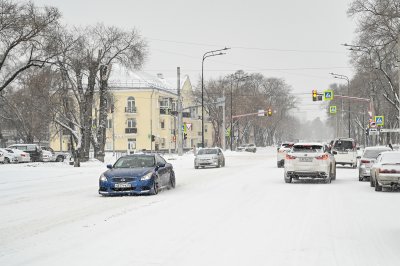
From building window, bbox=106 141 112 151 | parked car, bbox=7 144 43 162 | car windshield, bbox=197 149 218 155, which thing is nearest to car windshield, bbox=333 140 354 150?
car windshield, bbox=197 149 218 155

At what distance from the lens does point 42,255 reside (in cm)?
863

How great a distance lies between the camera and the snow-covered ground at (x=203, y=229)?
844cm

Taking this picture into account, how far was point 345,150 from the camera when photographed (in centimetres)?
3797

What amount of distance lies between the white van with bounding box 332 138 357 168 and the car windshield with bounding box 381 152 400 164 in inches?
687

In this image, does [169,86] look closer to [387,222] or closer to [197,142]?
[197,142]

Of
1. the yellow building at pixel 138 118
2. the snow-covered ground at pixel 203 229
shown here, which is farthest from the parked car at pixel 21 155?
the yellow building at pixel 138 118

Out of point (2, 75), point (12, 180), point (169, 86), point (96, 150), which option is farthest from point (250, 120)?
point (12, 180)

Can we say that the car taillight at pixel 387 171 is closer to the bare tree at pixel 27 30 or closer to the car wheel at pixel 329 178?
the car wheel at pixel 329 178

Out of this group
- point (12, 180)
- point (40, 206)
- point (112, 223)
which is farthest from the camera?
point (12, 180)

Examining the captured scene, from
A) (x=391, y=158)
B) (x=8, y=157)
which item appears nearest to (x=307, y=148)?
(x=391, y=158)

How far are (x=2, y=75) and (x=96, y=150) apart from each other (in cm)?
3174

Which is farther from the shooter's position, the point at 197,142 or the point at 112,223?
the point at 197,142

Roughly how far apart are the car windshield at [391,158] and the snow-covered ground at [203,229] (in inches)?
43.4

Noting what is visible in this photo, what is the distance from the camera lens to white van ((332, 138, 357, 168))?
37.8 metres
